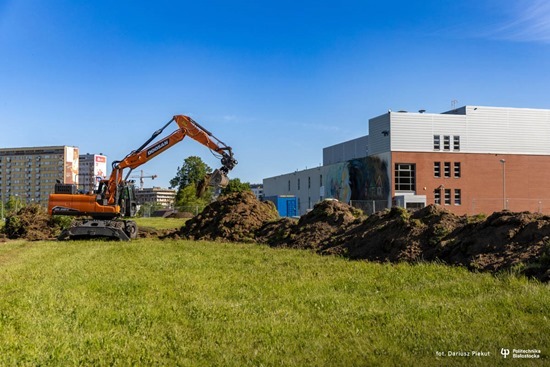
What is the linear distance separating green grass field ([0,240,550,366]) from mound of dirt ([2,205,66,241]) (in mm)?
17253

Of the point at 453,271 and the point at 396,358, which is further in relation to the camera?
the point at 453,271

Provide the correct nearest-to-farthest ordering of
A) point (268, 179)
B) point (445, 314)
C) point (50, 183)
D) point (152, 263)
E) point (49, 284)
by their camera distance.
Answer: point (445, 314)
point (49, 284)
point (152, 263)
point (268, 179)
point (50, 183)

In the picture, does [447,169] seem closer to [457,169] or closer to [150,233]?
[457,169]

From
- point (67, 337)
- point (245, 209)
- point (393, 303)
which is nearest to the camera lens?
point (67, 337)

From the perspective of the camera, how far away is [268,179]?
109 meters

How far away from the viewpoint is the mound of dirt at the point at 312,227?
2117 cm

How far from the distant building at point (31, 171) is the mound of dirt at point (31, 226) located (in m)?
168

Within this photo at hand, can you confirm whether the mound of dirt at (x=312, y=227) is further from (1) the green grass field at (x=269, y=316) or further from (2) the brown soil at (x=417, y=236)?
(1) the green grass field at (x=269, y=316)

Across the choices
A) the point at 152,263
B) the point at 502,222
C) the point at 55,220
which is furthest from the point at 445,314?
the point at 55,220

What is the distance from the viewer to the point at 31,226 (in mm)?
29594

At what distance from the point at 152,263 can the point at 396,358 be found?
1027 centimetres

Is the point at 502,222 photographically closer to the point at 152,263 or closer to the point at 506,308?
the point at 506,308

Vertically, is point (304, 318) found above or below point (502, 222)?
below

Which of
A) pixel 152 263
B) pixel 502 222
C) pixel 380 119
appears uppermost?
pixel 380 119
